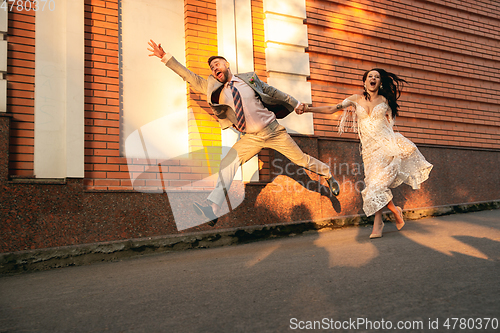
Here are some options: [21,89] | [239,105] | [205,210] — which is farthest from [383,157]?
[21,89]

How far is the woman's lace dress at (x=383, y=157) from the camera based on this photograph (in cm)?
466

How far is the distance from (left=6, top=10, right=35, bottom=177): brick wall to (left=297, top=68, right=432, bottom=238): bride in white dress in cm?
325

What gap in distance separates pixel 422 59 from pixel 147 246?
21.0 ft

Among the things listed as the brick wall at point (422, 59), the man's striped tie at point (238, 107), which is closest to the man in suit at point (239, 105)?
the man's striped tie at point (238, 107)

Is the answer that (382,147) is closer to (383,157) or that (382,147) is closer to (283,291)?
(383,157)

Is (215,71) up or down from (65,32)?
down

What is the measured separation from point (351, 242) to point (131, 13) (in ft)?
13.8

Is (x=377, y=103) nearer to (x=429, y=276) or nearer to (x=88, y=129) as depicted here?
(x=429, y=276)

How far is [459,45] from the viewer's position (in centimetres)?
798

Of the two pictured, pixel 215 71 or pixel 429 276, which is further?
Result: pixel 215 71

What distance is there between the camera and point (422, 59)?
7449 mm

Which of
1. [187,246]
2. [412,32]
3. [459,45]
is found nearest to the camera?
[187,246]

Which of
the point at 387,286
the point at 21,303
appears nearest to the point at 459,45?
the point at 387,286

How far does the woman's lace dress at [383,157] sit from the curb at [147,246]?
3.78 feet
